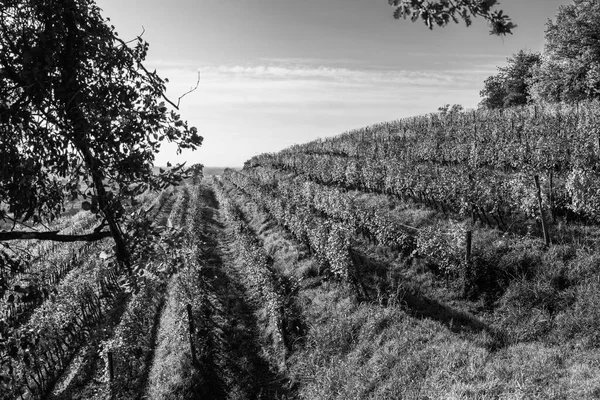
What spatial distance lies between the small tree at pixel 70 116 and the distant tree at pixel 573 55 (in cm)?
2797

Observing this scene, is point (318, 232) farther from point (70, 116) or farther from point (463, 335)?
point (70, 116)

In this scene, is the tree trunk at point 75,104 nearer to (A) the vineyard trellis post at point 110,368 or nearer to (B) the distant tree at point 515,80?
(A) the vineyard trellis post at point 110,368

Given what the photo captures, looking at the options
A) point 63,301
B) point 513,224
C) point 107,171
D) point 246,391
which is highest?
point 107,171

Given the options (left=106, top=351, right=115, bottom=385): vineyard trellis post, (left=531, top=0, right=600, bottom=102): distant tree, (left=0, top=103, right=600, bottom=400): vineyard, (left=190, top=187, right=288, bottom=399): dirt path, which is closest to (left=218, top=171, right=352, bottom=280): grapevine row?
(left=0, top=103, right=600, bottom=400): vineyard

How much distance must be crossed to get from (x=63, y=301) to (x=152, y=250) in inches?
502

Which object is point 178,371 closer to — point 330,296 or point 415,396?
point 330,296

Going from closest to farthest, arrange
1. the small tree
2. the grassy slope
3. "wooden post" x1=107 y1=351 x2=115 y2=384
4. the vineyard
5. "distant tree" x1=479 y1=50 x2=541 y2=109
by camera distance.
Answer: the small tree < the grassy slope < the vineyard < "wooden post" x1=107 y1=351 x2=115 y2=384 < "distant tree" x1=479 y1=50 x2=541 y2=109

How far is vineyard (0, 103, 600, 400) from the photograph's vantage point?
727cm

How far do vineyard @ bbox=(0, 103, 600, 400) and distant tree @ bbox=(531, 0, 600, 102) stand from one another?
21.3 feet

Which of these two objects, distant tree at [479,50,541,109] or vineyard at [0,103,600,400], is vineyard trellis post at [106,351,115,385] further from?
distant tree at [479,50,541,109]

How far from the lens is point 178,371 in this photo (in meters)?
10.4

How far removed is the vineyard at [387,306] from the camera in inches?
286

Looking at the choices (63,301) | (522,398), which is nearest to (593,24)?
(522,398)

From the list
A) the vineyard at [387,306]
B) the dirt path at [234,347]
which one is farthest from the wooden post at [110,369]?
the dirt path at [234,347]
